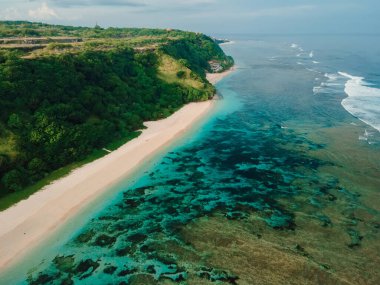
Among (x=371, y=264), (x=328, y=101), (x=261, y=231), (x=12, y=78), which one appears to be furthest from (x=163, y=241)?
(x=328, y=101)

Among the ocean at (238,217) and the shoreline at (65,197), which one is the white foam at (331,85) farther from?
the shoreline at (65,197)

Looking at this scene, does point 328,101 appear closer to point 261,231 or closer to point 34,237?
point 261,231

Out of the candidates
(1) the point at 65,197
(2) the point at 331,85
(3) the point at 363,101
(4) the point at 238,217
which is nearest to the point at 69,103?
(1) the point at 65,197

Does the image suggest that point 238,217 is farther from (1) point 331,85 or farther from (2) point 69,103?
(1) point 331,85

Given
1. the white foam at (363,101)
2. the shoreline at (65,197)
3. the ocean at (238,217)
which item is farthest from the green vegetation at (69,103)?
the white foam at (363,101)

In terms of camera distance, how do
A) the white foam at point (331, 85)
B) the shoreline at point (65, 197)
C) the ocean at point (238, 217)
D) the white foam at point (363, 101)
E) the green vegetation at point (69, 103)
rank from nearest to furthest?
the ocean at point (238, 217) → the shoreline at point (65, 197) → the green vegetation at point (69, 103) → the white foam at point (363, 101) → the white foam at point (331, 85)

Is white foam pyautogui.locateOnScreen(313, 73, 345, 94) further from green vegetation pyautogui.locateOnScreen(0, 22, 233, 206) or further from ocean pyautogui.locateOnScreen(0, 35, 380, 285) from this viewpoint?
green vegetation pyautogui.locateOnScreen(0, 22, 233, 206)
